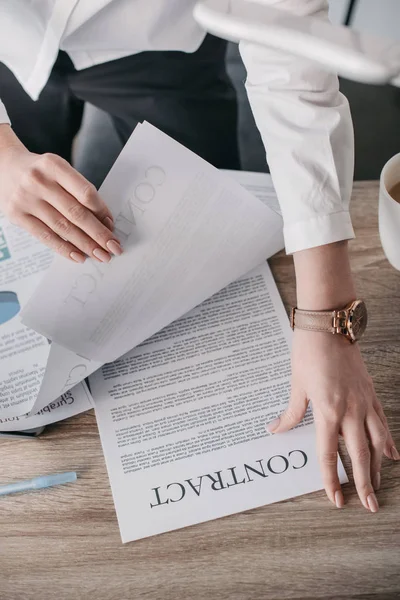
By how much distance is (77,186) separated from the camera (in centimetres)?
61

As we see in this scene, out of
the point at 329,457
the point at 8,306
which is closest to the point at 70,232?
the point at 8,306

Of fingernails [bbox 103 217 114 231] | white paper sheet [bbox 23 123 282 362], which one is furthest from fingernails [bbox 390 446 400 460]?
fingernails [bbox 103 217 114 231]

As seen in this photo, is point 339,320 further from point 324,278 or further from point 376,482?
point 376,482

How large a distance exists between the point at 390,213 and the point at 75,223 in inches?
12.8

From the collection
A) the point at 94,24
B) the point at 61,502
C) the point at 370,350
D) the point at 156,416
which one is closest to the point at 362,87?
the point at 94,24

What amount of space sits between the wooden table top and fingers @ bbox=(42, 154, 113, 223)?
0.81 ft

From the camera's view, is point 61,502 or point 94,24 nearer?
point 61,502

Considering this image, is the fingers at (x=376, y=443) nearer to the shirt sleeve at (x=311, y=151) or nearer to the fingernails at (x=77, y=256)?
the shirt sleeve at (x=311, y=151)

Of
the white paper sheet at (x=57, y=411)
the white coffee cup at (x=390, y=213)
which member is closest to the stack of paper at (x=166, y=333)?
the white paper sheet at (x=57, y=411)

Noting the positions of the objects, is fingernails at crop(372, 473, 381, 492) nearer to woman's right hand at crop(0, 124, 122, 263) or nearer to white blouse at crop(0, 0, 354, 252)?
white blouse at crop(0, 0, 354, 252)

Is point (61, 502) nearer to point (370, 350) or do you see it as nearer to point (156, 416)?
point (156, 416)

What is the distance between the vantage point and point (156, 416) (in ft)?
1.91

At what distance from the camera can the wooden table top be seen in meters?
0.50

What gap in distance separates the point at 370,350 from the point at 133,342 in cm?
→ 25
